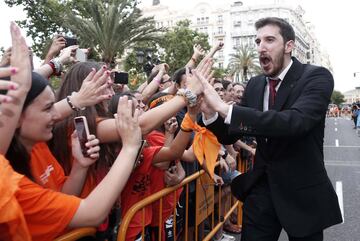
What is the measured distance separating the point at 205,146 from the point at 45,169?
120 cm

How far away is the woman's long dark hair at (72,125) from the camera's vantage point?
7.88 feet

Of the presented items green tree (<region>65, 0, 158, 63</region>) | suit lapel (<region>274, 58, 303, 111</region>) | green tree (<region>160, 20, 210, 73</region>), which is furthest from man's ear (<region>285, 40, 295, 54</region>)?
green tree (<region>160, 20, 210, 73</region>)

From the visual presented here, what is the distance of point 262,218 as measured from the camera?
9.16 ft

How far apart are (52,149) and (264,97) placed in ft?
5.06

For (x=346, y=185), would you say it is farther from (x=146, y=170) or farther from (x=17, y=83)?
(x=17, y=83)

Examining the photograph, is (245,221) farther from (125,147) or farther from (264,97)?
(125,147)

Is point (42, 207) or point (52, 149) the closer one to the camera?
point (42, 207)

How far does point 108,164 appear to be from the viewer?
8.36 ft

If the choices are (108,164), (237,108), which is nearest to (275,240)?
(237,108)

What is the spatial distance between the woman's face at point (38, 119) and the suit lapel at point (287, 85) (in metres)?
1.55

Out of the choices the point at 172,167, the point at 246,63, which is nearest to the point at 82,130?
the point at 172,167

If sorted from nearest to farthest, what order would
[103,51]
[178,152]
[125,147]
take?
[125,147] < [178,152] < [103,51]

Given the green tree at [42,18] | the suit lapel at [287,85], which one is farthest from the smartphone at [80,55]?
the green tree at [42,18]

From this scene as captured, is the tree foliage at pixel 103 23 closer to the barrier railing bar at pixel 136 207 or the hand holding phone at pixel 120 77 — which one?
the hand holding phone at pixel 120 77
